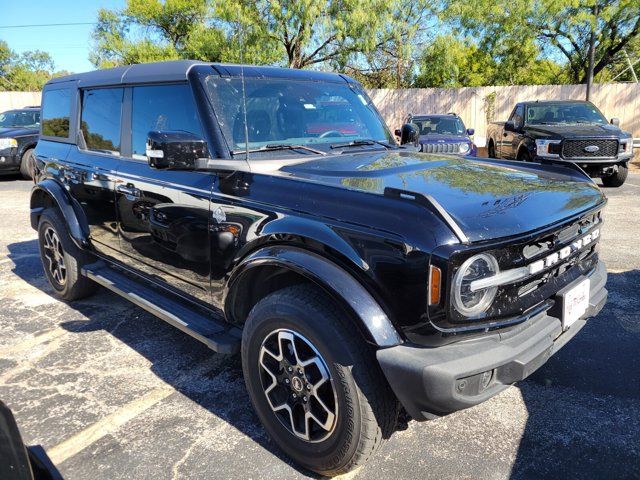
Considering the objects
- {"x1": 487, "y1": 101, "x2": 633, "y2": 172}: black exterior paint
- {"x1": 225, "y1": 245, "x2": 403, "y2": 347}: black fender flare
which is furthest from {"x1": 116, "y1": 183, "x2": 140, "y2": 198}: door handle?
{"x1": 487, "y1": 101, "x2": 633, "y2": 172}: black exterior paint

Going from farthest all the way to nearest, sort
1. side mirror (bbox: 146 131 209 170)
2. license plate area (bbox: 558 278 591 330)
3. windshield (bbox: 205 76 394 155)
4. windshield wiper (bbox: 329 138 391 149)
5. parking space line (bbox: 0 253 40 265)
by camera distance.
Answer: parking space line (bbox: 0 253 40 265)
windshield wiper (bbox: 329 138 391 149)
windshield (bbox: 205 76 394 155)
side mirror (bbox: 146 131 209 170)
license plate area (bbox: 558 278 591 330)

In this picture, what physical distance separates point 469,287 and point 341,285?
0.51 m

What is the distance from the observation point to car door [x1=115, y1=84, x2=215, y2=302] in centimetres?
289

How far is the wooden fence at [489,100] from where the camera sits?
18109 mm

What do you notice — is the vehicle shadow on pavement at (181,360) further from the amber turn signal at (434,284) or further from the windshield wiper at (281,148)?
the windshield wiper at (281,148)

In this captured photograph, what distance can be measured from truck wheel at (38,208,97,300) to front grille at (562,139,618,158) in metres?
8.66

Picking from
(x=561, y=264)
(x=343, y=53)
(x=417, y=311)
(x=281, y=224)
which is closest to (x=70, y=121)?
(x=281, y=224)

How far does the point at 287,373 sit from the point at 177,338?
1843mm

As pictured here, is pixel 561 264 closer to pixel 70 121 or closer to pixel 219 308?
pixel 219 308

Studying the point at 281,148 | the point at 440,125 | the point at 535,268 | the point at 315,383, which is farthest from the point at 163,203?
the point at 440,125

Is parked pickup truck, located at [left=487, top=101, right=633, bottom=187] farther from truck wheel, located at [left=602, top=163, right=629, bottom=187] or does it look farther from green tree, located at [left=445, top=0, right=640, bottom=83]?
green tree, located at [left=445, top=0, right=640, bottom=83]

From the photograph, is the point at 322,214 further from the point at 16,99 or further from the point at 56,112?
the point at 16,99

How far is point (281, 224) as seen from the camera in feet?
7.79

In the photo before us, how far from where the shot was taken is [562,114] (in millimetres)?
10891
